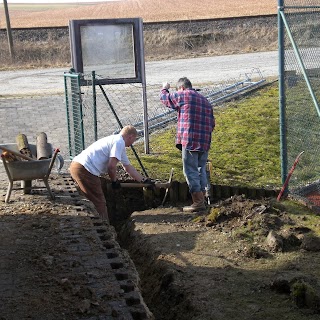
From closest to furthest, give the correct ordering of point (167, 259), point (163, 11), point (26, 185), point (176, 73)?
1. point (167, 259)
2. point (26, 185)
3. point (176, 73)
4. point (163, 11)

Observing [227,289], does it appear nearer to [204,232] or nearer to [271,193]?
[204,232]

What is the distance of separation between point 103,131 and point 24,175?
5541 millimetres

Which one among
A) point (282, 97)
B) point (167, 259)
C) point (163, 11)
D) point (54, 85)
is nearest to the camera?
point (167, 259)

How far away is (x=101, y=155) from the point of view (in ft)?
29.7

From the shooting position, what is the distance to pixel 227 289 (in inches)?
283

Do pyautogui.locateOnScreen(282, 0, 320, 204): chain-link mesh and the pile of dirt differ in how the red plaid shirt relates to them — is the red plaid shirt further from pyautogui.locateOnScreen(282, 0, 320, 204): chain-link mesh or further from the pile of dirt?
pyautogui.locateOnScreen(282, 0, 320, 204): chain-link mesh

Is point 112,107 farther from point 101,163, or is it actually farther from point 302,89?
point 302,89

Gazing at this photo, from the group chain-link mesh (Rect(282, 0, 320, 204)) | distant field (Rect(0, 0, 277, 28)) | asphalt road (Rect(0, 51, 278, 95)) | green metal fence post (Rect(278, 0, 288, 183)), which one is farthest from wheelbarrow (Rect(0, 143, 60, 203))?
distant field (Rect(0, 0, 277, 28))

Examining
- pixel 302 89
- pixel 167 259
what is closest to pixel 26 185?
pixel 167 259

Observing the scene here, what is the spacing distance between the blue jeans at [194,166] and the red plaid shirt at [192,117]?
0.12 metres

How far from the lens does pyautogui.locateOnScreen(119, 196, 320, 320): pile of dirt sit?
6734 mm

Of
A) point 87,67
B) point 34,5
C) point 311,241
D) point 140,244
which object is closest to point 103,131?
point 87,67

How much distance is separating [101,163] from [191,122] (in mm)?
1430

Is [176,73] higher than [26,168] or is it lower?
higher
